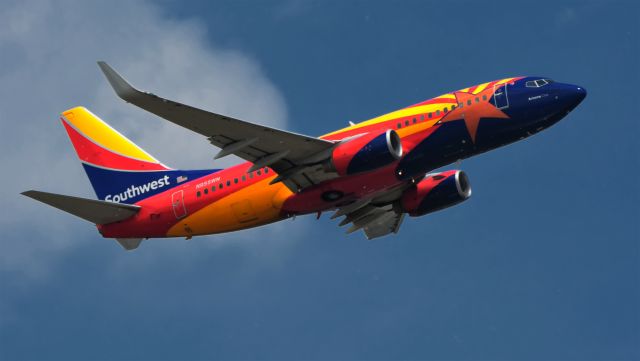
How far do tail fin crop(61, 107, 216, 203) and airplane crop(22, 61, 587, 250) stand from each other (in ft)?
0.42

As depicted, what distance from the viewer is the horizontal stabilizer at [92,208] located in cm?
5346

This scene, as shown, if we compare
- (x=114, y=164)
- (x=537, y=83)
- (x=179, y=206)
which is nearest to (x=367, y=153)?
(x=537, y=83)

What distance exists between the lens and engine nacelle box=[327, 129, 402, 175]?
50.2 metres

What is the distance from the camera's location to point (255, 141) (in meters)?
50.9

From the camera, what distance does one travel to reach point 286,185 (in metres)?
53.8

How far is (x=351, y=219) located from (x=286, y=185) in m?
7.39

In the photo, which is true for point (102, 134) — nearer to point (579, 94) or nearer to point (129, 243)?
point (129, 243)

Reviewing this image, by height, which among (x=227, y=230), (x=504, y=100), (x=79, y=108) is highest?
(x=79, y=108)

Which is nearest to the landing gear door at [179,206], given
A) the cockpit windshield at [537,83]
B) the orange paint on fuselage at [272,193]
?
the orange paint on fuselage at [272,193]

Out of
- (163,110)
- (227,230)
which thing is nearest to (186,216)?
(227,230)

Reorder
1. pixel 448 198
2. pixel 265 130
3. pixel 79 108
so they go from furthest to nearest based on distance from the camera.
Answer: pixel 79 108, pixel 448 198, pixel 265 130

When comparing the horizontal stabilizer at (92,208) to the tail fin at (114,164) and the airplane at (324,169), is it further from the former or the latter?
the tail fin at (114,164)

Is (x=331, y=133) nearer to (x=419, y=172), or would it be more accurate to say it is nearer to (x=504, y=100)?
(x=419, y=172)

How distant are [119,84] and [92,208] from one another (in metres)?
12.2
